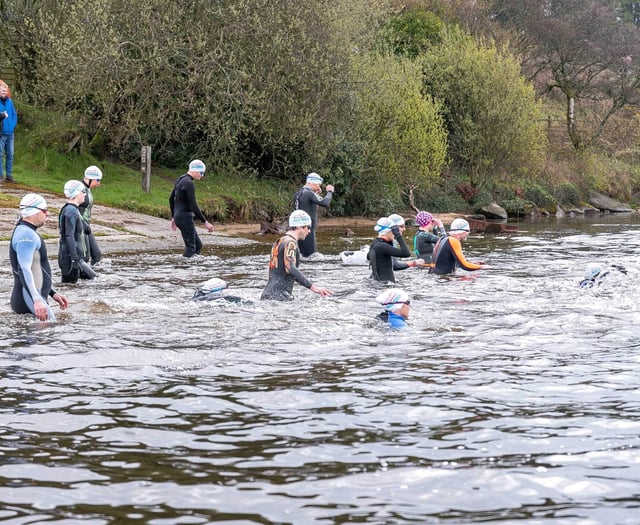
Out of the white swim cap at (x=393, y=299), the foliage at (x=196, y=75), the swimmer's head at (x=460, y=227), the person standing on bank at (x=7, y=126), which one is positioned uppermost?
the foliage at (x=196, y=75)

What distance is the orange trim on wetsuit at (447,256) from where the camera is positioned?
19031 mm

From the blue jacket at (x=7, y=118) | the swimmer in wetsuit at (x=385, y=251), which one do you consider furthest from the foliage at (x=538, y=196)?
the swimmer in wetsuit at (x=385, y=251)

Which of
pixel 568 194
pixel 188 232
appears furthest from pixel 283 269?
pixel 568 194

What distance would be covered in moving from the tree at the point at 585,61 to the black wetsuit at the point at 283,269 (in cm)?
4587

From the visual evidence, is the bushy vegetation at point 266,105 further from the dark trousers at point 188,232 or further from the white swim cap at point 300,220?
the white swim cap at point 300,220

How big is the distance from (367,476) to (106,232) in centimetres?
2084

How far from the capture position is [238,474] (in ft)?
22.6

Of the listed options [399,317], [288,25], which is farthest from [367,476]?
[288,25]

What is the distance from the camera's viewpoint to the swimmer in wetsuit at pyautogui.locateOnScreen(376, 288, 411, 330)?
42.3 ft

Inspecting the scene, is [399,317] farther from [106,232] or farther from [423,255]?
[106,232]

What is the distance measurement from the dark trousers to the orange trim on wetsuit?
5.98m

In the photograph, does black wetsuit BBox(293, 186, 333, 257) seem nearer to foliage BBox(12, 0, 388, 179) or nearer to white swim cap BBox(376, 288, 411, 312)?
white swim cap BBox(376, 288, 411, 312)

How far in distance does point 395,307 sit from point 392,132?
28816 mm

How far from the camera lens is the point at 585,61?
61.4 metres
